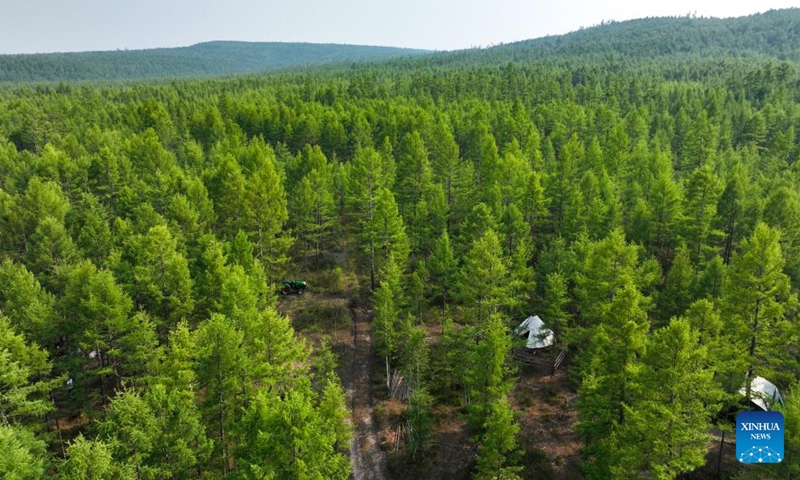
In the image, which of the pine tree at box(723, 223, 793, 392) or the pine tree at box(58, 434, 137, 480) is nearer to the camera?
the pine tree at box(58, 434, 137, 480)

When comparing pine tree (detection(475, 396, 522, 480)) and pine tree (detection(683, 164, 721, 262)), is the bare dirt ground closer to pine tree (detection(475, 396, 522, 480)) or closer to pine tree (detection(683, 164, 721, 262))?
pine tree (detection(475, 396, 522, 480))

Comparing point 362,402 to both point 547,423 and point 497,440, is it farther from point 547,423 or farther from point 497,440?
point 497,440

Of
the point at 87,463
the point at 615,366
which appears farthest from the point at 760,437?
the point at 87,463

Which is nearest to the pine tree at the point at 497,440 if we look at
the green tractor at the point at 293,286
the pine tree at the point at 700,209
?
the pine tree at the point at 700,209

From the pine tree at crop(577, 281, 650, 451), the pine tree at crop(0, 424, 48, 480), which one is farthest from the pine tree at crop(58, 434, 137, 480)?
the pine tree at crop(577, 281, 650, 451)

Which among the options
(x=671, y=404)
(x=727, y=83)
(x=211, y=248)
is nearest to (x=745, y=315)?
(x=671, y=404)
